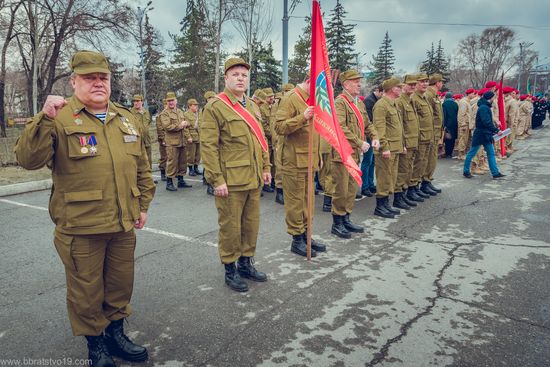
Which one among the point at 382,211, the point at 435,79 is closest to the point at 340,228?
the point at 382,211

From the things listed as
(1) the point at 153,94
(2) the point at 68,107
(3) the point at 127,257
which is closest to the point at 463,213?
(3) the point at 127,257

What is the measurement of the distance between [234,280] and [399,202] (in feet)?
13.3

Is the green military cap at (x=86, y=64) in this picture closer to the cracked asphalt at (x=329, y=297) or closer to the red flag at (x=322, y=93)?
the cracked asphalt at (x=329, y=297)

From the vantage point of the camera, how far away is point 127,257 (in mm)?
2701

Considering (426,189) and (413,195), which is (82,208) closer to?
(413,195)

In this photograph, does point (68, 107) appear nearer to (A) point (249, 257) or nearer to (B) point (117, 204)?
(B) point (117, 204)

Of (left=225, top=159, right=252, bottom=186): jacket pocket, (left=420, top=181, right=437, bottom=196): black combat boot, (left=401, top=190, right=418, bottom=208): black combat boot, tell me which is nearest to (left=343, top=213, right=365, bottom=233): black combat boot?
(left=401, top=190, right=418, bottom=208): black combat boot

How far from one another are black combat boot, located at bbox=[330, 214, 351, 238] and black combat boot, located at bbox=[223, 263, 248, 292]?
6.29 feet

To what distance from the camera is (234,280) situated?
3.73 m

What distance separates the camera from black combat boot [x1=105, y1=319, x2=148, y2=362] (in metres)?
2.67

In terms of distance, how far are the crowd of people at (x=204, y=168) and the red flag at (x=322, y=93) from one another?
0.42ft

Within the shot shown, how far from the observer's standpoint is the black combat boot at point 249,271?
153 inches

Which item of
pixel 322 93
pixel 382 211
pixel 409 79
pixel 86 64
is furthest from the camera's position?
pixel 409 79

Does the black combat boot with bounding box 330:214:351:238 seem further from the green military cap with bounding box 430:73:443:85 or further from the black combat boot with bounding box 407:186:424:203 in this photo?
the green military cap with bounding box 430:73:443:85
